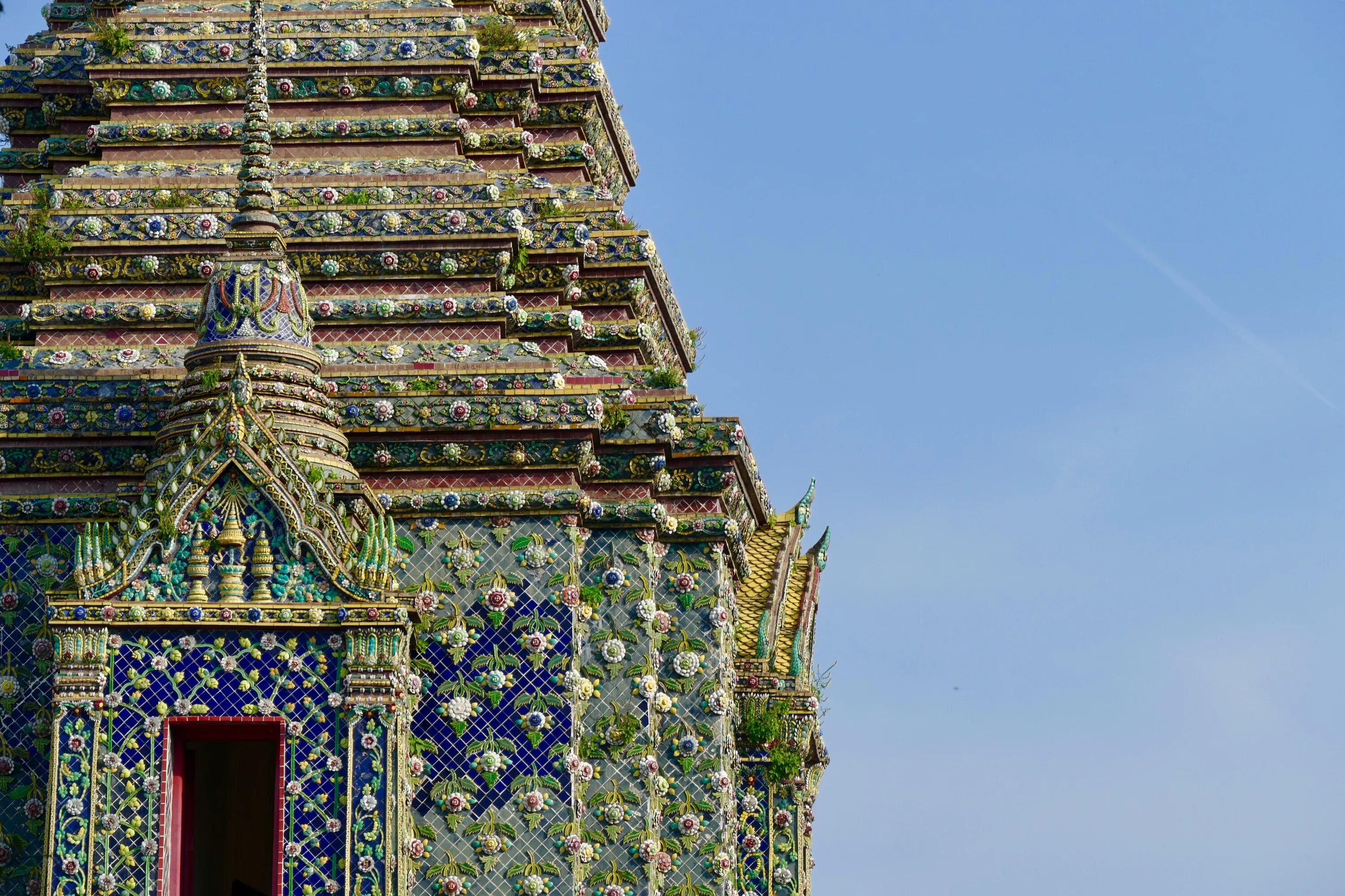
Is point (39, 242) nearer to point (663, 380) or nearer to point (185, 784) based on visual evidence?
point (663, 380)

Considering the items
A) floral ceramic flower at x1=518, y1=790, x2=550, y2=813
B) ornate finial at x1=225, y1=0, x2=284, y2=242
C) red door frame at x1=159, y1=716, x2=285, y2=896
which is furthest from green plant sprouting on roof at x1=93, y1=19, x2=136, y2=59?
floral ceramic flower at x1=518, y1=790, x2=550, y2=813

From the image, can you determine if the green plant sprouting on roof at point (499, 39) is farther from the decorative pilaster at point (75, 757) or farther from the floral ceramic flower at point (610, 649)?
the decorative pilaster at point (75, 757)

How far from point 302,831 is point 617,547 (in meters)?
4.07

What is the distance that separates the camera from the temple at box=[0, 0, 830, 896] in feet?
66.2

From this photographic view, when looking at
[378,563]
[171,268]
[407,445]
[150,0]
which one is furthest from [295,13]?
[378,563]

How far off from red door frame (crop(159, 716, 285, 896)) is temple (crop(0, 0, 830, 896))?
0.04m

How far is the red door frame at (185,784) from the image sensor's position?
19875 millimetres

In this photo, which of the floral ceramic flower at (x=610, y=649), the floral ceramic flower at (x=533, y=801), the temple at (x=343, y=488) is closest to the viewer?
the temple at (x=343, y=488)

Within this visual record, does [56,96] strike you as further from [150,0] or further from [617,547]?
[617,547]

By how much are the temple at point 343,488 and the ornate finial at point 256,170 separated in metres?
0.04

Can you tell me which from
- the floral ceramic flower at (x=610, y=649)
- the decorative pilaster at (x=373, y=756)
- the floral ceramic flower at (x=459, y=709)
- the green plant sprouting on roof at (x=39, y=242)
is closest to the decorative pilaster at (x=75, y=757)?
the decorative pilaster at (x=373, y=756)

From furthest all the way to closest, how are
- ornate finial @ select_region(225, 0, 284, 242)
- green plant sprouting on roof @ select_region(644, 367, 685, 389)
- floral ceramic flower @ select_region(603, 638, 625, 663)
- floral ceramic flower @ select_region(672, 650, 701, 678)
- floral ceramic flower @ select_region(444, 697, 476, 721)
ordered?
green plant sprouting on roof @ select_region(644, 367, 685, 389)
floral ceramic flower @ select_region(672, 650, 701, 678)
floral ceramic flower @ select_region(603, 638, 625, 663)
ornate finial @ select_region(225, 0, 284, 242)
floral ceramic flower @ select_region(444, 697, 476, 721)

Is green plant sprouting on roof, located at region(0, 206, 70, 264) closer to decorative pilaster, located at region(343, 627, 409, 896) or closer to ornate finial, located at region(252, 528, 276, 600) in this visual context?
ornate finial, located at region(252, 528, 276, 600)

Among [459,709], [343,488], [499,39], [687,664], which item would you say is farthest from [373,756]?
[499,39]
